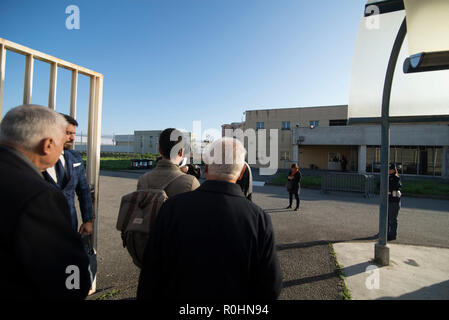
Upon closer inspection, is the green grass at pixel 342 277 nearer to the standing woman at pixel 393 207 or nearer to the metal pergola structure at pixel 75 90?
the standing woman at pixel 393 207

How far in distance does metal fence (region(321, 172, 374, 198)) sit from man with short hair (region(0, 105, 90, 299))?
12890 millimetres

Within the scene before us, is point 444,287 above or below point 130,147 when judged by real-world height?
below

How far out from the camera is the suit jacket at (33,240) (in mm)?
972

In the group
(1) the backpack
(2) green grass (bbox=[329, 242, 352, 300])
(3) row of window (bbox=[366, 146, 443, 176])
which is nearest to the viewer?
(1) the backpack

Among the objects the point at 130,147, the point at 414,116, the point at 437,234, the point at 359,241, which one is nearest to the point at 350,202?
the point at 437,234

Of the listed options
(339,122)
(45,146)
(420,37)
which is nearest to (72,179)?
(45,146)

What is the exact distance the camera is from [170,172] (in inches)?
86.0

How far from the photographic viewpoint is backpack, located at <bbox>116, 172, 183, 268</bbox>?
1.94 m

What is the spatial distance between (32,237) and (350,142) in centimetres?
2678

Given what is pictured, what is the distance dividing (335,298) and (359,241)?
2810 millimetres

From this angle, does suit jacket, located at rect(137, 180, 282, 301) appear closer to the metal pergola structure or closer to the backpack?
the backpack

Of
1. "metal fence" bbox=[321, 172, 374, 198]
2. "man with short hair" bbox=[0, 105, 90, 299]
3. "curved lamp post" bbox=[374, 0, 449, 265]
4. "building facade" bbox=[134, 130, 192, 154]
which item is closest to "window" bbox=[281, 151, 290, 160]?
"metal fence" bbox=[321, 172, 374, 198]

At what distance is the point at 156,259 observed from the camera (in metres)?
1.42
